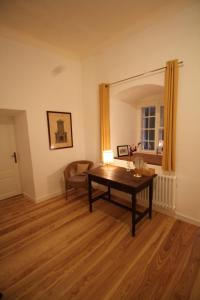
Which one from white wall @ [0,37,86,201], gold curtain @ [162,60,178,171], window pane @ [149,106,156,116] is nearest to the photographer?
gold curtain @ [162,60,178,171]

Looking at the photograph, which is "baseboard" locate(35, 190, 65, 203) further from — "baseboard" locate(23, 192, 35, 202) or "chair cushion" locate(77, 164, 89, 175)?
"chair cushion" locate(77, 164, 89, 175)

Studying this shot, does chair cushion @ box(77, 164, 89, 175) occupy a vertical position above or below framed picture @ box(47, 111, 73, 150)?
below

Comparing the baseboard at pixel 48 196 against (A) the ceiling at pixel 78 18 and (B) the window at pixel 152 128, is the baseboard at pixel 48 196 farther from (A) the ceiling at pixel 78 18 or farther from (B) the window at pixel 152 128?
(A) the ceiling at pixel 78 18

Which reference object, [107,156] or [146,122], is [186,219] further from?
[146,122]

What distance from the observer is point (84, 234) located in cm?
230

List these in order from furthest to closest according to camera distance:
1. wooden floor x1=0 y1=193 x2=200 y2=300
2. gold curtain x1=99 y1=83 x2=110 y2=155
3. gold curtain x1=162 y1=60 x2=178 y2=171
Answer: gold curtain x1=99 y1=83 x2=110 y2=155, gold curtain x1=162 y1=60 x2=178 y2=171, wooden floor x1=0 y1=193 x2=200 y2=300

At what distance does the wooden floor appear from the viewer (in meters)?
1.51

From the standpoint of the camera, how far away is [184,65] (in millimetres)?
2238

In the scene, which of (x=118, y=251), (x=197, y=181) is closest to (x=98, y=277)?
(x=118, y=251)

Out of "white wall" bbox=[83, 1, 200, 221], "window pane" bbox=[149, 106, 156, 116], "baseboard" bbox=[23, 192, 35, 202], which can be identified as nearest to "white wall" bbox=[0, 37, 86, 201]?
"baseboard" bbox=[23, 192, 35, 202]

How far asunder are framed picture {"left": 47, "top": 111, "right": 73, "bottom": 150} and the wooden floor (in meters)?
1.57

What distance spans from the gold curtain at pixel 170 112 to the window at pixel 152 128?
48.8 inches

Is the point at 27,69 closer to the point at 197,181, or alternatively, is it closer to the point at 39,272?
the point at 39,272

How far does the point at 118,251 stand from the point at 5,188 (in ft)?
9.74
